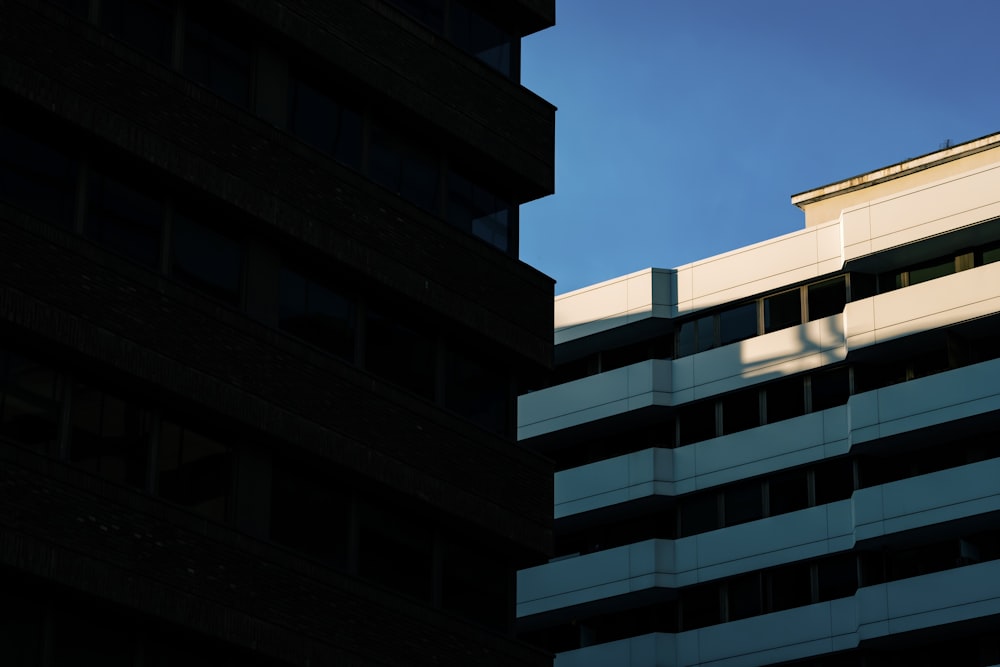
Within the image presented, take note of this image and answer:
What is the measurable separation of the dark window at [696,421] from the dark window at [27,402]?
3229 cm

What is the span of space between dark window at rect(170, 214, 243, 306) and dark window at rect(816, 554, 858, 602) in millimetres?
26437

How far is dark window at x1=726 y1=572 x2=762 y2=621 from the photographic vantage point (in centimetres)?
5497

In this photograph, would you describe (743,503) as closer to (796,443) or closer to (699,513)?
(699,513)

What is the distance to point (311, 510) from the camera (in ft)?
103

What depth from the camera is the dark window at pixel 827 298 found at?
55938 mm

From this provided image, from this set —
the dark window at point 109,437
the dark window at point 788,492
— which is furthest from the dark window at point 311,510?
the dark window at point 788,492

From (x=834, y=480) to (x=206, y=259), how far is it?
90.3 ft

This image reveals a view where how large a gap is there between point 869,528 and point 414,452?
2224 centimetres

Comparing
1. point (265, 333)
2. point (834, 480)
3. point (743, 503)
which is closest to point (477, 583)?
point (265, 333)

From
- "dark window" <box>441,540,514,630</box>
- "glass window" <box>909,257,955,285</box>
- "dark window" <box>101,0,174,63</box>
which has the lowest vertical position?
"dark window" <box>441,540,514,630</box>

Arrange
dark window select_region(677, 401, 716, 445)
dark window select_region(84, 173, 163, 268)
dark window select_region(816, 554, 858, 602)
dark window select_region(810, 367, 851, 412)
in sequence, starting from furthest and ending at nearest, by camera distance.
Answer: dark window select_region(677, 401, 716, 445) → dark window select_region(810, 367, 851, 412) → dark window select_region(816, 554, 858, 602) → dark window select_region(84, 173, 163, 268)

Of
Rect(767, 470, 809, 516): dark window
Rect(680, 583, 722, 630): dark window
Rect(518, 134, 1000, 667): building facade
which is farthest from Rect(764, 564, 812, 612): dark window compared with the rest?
Rect(680, 583, 722, 630): dark window

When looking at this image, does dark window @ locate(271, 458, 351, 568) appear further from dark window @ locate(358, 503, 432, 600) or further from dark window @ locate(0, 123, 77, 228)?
dark window @ locate(0, 123, 77, 228)

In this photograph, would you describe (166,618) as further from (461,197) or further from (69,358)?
(461,197)
